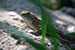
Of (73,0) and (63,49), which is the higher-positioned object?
(63,49)

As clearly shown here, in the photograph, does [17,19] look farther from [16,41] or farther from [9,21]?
[16,41]

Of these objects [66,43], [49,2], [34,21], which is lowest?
[49,2]

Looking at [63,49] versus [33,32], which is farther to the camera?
[33,32]

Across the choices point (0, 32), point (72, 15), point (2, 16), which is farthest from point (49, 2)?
point (0, 32)

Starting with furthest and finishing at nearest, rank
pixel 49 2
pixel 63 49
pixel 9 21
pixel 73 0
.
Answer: pixel 49 2
pixel 73 0
pixel 9 21
pixel 63 49

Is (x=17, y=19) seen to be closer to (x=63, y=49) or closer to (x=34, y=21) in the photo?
(x=34, y=21)

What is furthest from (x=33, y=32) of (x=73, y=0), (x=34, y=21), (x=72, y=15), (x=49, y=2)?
(x=49, y=2)

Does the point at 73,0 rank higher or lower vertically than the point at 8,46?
lower

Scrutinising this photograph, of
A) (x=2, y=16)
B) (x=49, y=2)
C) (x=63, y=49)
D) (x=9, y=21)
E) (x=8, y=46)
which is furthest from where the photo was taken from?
(x=49, y=2)

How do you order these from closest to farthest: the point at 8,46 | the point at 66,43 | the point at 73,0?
the point at 8,46 < the point at 66,43 < the point at 73,0
